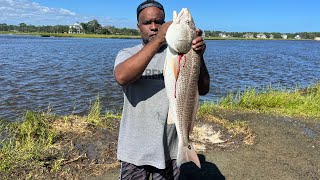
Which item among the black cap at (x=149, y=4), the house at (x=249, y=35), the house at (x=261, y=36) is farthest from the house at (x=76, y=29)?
the black cap at (x=149, y=4)

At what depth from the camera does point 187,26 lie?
2377mm

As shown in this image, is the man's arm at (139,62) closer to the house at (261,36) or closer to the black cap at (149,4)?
the black cap at (149,4)

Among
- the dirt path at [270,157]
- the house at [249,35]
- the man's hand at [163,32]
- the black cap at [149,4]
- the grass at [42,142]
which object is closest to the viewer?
the man's hand at [163,32]

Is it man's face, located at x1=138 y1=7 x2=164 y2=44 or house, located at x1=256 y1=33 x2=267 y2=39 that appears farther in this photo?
house, located at x1=256 y1=33 x2=267 y2=39

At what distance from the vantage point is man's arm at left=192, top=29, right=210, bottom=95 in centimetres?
245

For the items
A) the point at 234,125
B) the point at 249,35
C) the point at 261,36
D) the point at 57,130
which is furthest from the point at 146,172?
the point at 261,36

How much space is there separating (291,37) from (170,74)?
7717 inches

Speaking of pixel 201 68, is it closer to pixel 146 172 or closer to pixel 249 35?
pixel 146 172

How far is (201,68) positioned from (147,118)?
631 mm

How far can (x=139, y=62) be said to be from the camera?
2.64 metres

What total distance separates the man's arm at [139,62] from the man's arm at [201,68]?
0.76 ft

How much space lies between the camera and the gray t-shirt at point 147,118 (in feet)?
9.73

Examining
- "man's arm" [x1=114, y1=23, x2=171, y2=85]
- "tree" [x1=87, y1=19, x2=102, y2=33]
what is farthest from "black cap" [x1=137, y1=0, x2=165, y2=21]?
"tree" [x1=87, y1=19, x2=102, y2=33]

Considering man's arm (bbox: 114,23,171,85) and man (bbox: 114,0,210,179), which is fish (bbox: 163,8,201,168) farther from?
man (bbox: 114,0,210,179)
